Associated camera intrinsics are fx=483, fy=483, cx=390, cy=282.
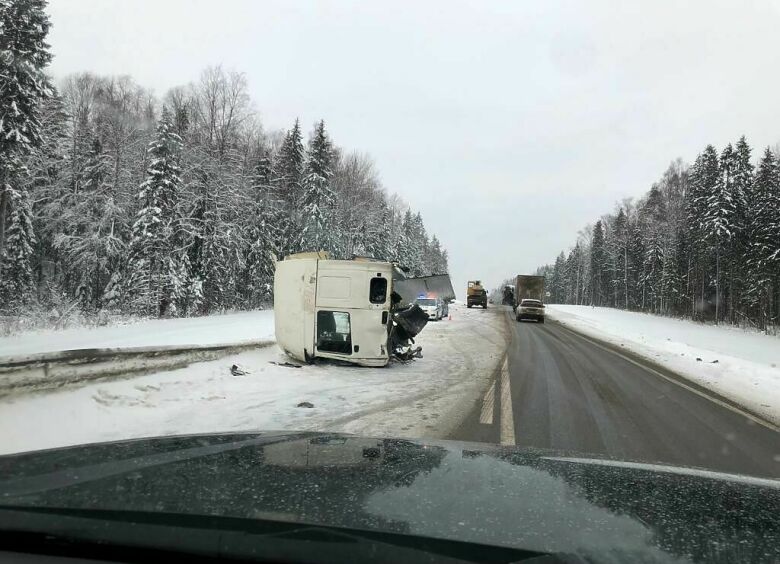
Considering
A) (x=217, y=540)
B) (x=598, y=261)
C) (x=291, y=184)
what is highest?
(x=291, y=184)

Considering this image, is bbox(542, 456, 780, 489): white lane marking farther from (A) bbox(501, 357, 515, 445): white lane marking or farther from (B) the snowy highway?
(A) bbox(501, 357, 515, 445): white lane marking

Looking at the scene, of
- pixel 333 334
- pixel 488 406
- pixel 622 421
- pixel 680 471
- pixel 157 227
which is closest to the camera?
pixel 680 471

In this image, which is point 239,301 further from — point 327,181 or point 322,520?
point 322,520

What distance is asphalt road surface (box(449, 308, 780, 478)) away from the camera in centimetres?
544

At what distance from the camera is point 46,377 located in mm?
5887

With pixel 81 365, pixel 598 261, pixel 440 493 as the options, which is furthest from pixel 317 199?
pixel 598 261

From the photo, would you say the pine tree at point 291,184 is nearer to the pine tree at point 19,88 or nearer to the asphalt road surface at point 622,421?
the pine tree at point 19,88

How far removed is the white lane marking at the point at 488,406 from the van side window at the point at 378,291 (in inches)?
119

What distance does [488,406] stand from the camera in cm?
773

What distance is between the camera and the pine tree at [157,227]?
28.7m

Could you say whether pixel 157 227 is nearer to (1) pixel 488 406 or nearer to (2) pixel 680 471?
(1) pixel 488 406

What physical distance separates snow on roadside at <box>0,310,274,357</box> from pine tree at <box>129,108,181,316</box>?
31.6ft

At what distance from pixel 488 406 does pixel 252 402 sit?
12.2ft

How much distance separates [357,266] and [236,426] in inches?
206
